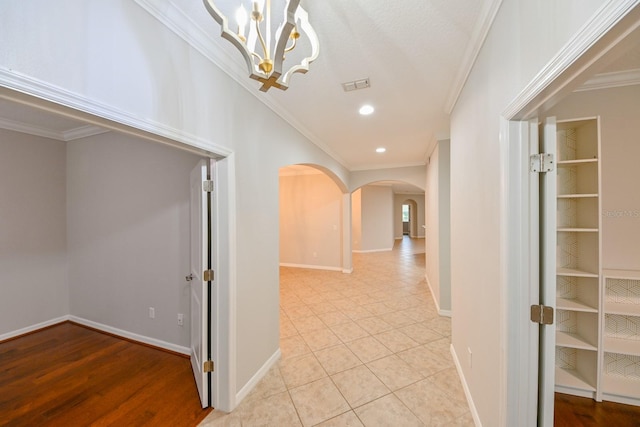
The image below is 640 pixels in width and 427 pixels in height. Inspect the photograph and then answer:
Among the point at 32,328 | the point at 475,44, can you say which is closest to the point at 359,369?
the point at 475,44

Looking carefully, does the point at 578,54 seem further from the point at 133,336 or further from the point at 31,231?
the point at 31,231

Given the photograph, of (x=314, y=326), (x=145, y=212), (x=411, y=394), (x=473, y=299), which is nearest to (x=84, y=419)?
(x=145, y=212)

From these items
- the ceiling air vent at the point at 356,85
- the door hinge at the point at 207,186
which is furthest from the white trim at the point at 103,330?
the ceiling air vent at the point at 356,85

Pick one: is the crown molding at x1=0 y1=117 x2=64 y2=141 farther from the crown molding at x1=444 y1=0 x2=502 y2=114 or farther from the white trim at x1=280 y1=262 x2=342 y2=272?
the white trim at x1=280 y1=262 x2=342 y2=272

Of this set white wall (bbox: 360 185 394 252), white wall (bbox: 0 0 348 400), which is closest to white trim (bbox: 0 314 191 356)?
white wall (bbox: 0 0 348 400)

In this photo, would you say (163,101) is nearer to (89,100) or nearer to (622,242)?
(89,100)

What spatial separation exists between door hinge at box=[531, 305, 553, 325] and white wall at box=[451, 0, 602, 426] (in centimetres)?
12

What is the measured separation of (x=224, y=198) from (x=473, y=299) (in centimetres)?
198

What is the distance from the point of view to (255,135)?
6.88 ft

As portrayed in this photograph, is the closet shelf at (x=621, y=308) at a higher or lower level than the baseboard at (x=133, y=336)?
higher

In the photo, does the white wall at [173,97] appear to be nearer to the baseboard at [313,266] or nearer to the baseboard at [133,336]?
the baseboard at [133,336]

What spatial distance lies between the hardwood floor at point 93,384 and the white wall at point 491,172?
6.62ft

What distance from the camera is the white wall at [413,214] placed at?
12484 mm

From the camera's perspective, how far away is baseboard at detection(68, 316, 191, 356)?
2.60 metres
